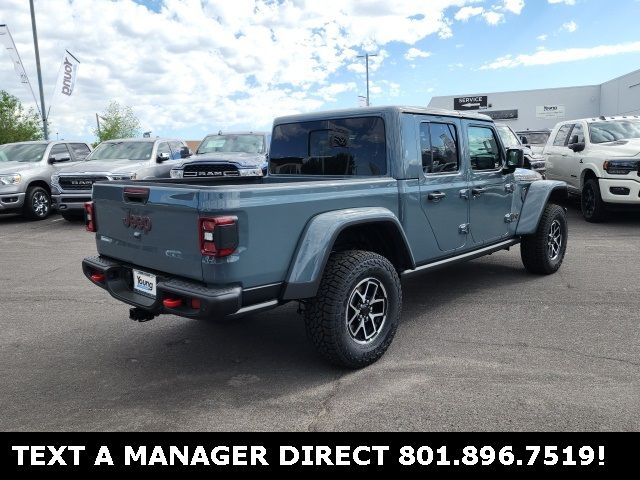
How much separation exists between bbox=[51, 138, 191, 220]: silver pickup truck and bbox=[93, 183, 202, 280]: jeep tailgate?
7152 mm

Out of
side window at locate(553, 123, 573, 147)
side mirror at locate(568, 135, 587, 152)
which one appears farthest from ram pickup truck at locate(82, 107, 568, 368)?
side window at locate(553, 123, 573, 147)

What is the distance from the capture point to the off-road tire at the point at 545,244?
19.5 ft

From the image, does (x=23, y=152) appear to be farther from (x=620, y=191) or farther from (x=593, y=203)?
(x=620, y=191)

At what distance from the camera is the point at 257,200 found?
3.14 m

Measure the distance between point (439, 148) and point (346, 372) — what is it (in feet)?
6.87

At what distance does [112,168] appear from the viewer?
36.1ft

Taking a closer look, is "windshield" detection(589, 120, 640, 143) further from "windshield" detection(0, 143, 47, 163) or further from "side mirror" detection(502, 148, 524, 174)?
"windshield" detection(0, 143, 47, 163)

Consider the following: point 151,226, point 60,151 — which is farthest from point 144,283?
point 60,151

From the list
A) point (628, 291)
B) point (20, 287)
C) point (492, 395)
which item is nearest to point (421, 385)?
point (492, 395)

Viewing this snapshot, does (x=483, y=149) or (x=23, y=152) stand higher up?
(x=23, y=152)

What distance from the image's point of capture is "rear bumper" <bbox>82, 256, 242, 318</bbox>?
3.03 m

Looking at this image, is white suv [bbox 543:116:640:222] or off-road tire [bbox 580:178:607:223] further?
off-road tire [bbox 580:178:607:223]

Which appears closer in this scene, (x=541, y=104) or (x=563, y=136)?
(x=563, y=136)

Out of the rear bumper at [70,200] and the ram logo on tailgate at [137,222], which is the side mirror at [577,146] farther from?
the rear bumper at [70,200]
